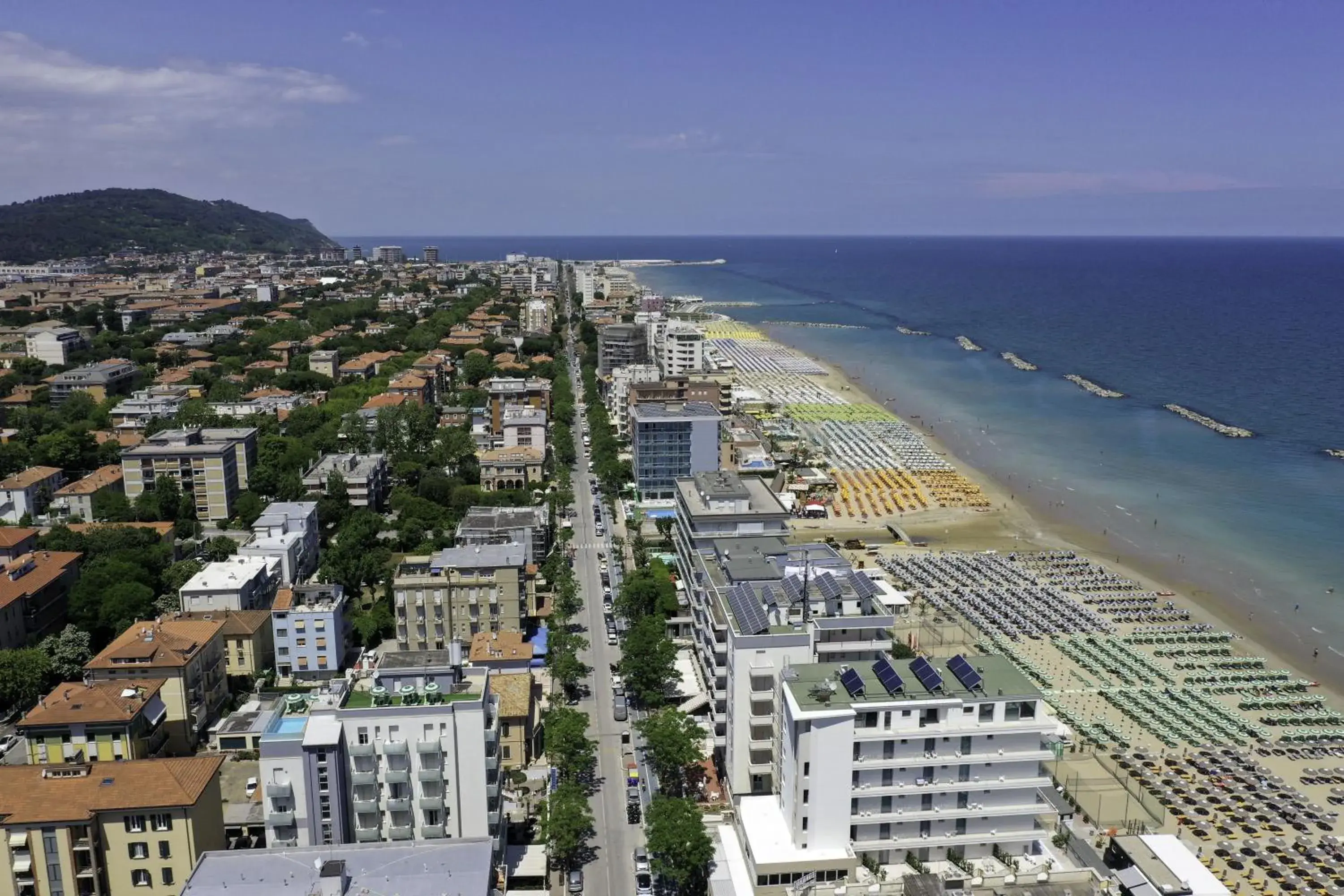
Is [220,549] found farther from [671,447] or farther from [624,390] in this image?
[624,390]

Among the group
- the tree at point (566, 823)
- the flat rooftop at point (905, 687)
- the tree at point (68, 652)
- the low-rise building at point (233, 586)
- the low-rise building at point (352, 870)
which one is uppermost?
the flat rooftop at point (905, 687)

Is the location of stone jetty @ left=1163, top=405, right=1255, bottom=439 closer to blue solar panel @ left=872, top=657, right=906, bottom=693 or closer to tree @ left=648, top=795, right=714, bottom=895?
blue solar panel @ left=872, top=657, right=906, bottom=693

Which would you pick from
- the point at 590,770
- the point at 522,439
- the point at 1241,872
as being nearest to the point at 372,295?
the point at 522,439

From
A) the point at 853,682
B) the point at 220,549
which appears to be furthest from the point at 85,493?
the point at 853,682

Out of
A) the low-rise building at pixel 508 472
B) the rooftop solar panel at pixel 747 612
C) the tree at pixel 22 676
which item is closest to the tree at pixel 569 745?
the rooftop solar panel at pixel 747 612

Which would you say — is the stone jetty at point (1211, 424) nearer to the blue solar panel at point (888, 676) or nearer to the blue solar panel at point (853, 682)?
the blue solar panel at point (888, 676)
